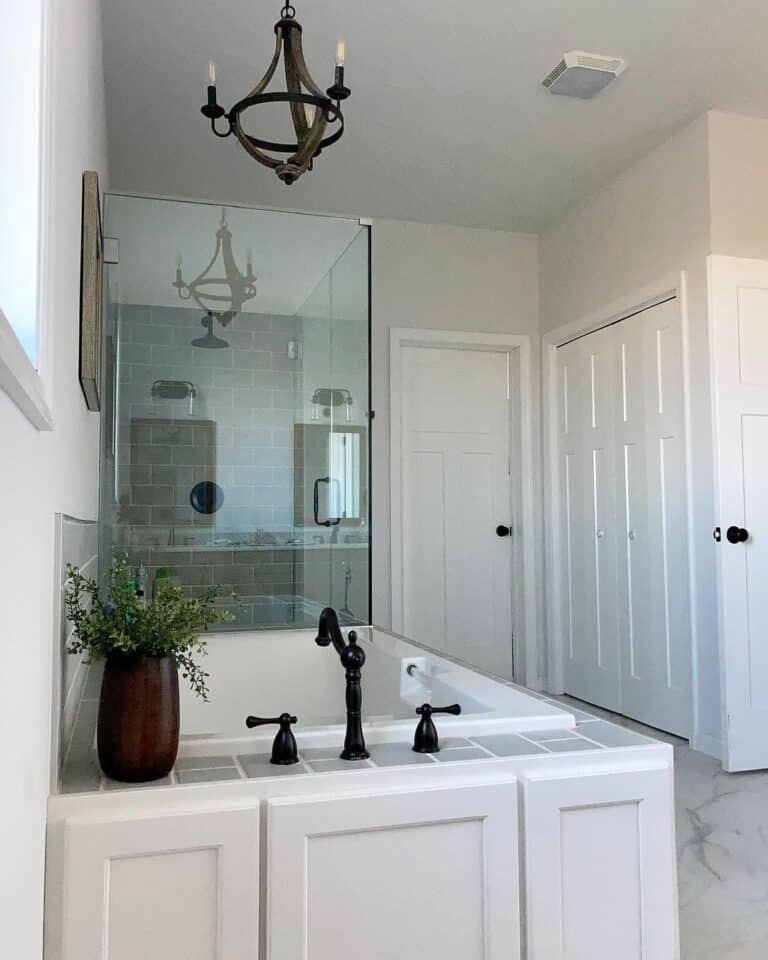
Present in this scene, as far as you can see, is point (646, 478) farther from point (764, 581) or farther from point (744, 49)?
point (744, 49)

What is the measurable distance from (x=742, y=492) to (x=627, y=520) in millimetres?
759

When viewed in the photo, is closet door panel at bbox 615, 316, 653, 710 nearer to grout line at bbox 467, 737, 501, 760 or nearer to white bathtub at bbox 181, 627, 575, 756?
white bathtub at bbox 181, 627, 575, 756

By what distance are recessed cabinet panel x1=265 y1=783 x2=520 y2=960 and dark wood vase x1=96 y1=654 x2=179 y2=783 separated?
0.19m

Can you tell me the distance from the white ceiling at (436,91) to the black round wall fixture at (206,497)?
152 centimetres

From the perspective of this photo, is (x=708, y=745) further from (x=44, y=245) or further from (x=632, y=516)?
(x=44, y=245)

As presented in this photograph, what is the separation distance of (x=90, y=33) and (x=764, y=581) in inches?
118

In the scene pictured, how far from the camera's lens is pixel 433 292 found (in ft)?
15.8

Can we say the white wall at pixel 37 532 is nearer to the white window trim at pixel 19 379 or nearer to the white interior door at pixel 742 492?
the white window trim at pixel 19 379

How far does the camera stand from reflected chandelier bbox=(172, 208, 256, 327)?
337 centimetres

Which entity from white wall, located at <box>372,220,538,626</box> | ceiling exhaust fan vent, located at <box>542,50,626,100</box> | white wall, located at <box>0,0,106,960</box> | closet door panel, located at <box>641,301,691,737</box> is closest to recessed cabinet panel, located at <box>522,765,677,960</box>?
white wall, located at <box>0,0,106,960</box>

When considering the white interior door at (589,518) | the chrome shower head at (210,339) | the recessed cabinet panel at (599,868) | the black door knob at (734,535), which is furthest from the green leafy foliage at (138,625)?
the white interior door at (589,518)

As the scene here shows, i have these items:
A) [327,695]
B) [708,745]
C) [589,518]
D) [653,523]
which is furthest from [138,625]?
[589,518]

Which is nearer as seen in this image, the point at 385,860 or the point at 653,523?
the point at 385,860

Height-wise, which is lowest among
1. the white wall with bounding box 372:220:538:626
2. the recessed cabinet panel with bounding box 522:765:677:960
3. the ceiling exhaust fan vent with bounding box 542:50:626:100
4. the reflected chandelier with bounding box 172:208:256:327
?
the recessed cabinet panel with bounding box 522:765:677:960
